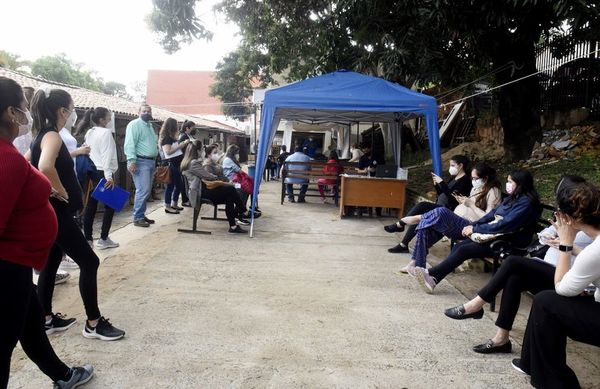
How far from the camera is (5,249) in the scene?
192cm

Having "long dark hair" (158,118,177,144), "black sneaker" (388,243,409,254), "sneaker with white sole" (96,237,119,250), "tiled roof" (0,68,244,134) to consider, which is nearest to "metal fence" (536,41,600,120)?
"black sneaker" (388,243,409,254)

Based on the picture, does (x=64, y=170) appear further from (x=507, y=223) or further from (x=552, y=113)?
(x=552, y=113)

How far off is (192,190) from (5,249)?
449 centimetres

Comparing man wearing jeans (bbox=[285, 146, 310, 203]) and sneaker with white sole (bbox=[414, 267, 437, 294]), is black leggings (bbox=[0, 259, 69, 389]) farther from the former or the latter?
man wearing jeans (bbox=[285, 146, 310, 203])

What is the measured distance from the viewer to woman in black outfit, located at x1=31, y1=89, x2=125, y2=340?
2871 millimetres

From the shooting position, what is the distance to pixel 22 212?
1.96 meters

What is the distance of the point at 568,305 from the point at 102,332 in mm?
2889

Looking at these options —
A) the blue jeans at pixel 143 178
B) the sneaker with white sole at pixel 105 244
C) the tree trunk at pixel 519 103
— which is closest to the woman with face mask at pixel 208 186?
the blue jeans at pixel 143 178

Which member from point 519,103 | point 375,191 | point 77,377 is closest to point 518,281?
point 77,377

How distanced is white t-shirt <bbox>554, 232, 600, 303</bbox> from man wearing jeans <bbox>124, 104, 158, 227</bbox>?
18.2 ft

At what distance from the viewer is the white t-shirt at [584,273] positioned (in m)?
2.24

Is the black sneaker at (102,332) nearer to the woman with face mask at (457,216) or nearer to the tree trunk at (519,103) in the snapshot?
the woman with face mask at (457,216)

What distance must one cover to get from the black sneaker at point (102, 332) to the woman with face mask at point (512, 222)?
2.73m

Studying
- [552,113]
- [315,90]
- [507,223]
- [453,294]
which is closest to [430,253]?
[453,294]
